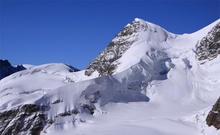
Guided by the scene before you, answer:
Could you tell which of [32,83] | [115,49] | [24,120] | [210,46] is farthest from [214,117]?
[32,83]

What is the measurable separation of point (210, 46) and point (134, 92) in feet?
45.2

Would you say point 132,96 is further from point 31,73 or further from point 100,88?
point 31,73

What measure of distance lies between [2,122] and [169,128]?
15.7m

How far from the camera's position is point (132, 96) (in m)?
35.3

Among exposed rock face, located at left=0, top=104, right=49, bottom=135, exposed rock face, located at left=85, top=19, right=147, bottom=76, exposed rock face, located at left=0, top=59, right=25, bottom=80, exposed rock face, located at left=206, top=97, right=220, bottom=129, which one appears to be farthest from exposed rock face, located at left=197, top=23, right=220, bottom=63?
exposed rock face, located at left=0, top=59, right=25, bottom=80

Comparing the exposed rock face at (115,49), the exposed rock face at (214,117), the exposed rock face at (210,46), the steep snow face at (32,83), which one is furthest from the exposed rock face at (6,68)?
the exposed rock face at (214,117)

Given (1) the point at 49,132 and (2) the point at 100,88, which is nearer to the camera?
(1) the point at 49,132

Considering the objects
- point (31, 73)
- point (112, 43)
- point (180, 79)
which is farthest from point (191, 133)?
point (31, 73)

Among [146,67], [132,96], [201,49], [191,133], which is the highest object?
[201,49]

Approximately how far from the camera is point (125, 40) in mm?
50062

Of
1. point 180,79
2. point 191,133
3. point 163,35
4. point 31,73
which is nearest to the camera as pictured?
point 191,133

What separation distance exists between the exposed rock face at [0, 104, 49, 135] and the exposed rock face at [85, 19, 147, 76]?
16454 mm

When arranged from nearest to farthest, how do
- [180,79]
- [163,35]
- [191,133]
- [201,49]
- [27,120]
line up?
[191,133], [27,120], [180,79], [201,49], [163,35]

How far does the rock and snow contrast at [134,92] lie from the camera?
28352mm
